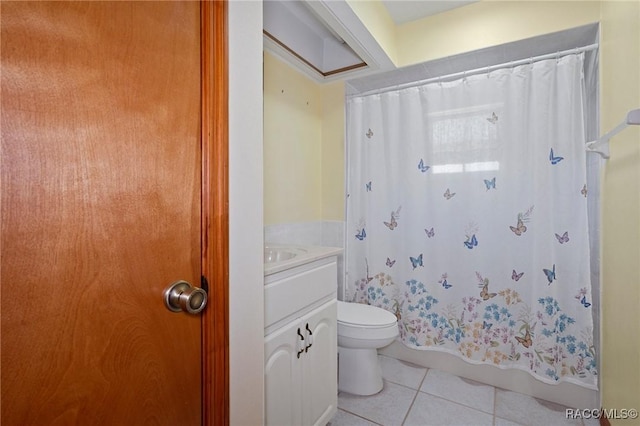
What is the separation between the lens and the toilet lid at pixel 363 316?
1706mm

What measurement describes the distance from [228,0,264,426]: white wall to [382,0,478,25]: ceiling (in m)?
1.36

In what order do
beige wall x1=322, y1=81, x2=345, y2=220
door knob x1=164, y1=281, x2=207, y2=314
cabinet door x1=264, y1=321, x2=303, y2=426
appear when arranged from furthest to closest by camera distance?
beige wall x1=322, y1=81, x2=345, y2=220, cabinet door x1=264, y1=321, x2=303, y2=426, door knob x1=164, y1=281, x2=207, y2=314

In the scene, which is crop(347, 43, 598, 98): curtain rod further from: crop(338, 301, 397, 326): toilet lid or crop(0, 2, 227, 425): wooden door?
crop(0, 2, 227, 425): wooden door

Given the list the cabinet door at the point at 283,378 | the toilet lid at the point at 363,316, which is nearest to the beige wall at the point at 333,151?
the toilet lid at the point at 363,316

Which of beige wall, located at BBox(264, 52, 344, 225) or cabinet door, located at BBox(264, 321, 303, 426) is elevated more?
beige wall, located at BBox(264, 52, 344, 225)

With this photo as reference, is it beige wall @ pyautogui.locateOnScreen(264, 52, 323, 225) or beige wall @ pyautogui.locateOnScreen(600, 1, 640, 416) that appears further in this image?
beige wall @ pyautogui.locateOnScreen(264, 52, 323, 225)

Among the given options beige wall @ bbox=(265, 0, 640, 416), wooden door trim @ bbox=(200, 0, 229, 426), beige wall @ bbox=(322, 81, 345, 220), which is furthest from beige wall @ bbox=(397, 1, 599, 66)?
wooden door trim @ bbox=(200, 0, 229, 426)

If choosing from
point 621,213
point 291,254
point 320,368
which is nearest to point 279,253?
point 291,254

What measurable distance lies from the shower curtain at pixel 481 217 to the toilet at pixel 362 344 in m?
Answer: 0.37

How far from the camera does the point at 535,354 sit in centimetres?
168

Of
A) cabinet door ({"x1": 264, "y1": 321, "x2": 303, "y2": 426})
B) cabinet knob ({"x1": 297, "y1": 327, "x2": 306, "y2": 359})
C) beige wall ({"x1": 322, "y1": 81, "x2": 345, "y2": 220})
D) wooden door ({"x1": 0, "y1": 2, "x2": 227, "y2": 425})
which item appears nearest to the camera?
wooden door ({"x1": 0, "y1": 2, "x2": 227, "y2": 425})

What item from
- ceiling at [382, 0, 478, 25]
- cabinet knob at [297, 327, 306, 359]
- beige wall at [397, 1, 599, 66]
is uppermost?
ceiling at [382, 0, 478, 25]

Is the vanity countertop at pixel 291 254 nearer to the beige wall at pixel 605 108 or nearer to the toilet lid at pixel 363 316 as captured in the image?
the beige wall at pixel 605 108

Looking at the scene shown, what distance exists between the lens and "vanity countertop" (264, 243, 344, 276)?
1.07m
